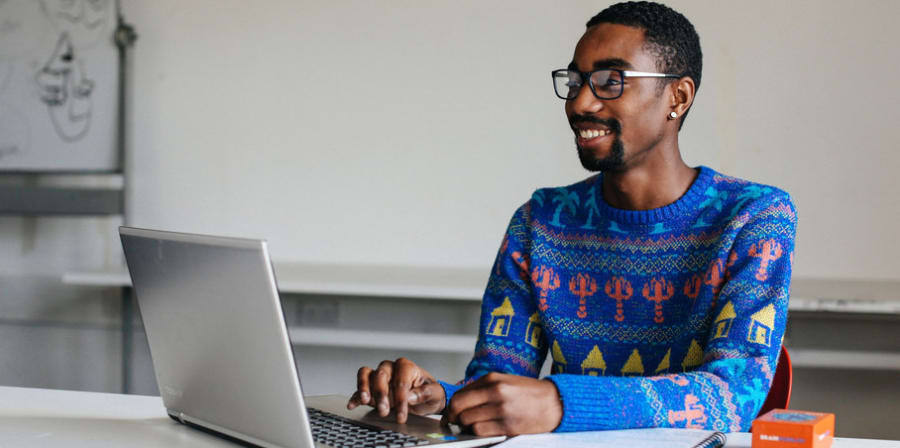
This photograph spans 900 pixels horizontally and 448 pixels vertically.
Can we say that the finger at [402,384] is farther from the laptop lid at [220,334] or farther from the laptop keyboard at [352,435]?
the laptop lid at [220,334]

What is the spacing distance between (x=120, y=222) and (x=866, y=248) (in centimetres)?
221

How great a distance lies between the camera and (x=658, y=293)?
1.39 meters

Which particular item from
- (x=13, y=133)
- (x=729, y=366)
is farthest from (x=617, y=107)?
(x=13, y=133)

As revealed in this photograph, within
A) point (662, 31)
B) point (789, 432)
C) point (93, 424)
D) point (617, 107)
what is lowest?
point (93, 424)

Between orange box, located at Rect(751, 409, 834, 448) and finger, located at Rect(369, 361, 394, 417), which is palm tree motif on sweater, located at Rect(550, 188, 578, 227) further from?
orange box, located at Rect(751, 409, 834, 448)

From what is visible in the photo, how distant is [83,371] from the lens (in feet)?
10.1

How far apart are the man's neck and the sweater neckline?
14 mm

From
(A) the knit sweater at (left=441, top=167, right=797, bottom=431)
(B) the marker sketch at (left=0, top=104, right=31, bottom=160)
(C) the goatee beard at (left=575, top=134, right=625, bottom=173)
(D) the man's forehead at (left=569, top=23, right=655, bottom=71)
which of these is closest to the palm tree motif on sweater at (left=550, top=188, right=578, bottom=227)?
(A) the knit sweater at (left=441, top=167, right=797, bottom=431)

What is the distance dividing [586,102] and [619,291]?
0.29 metres

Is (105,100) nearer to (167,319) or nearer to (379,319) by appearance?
(379,319)

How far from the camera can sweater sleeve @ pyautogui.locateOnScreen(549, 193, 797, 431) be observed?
108cm

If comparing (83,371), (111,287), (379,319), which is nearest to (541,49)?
(379,319)

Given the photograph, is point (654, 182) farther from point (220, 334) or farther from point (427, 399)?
point (220, 334)

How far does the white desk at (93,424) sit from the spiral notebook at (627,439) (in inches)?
1.6
